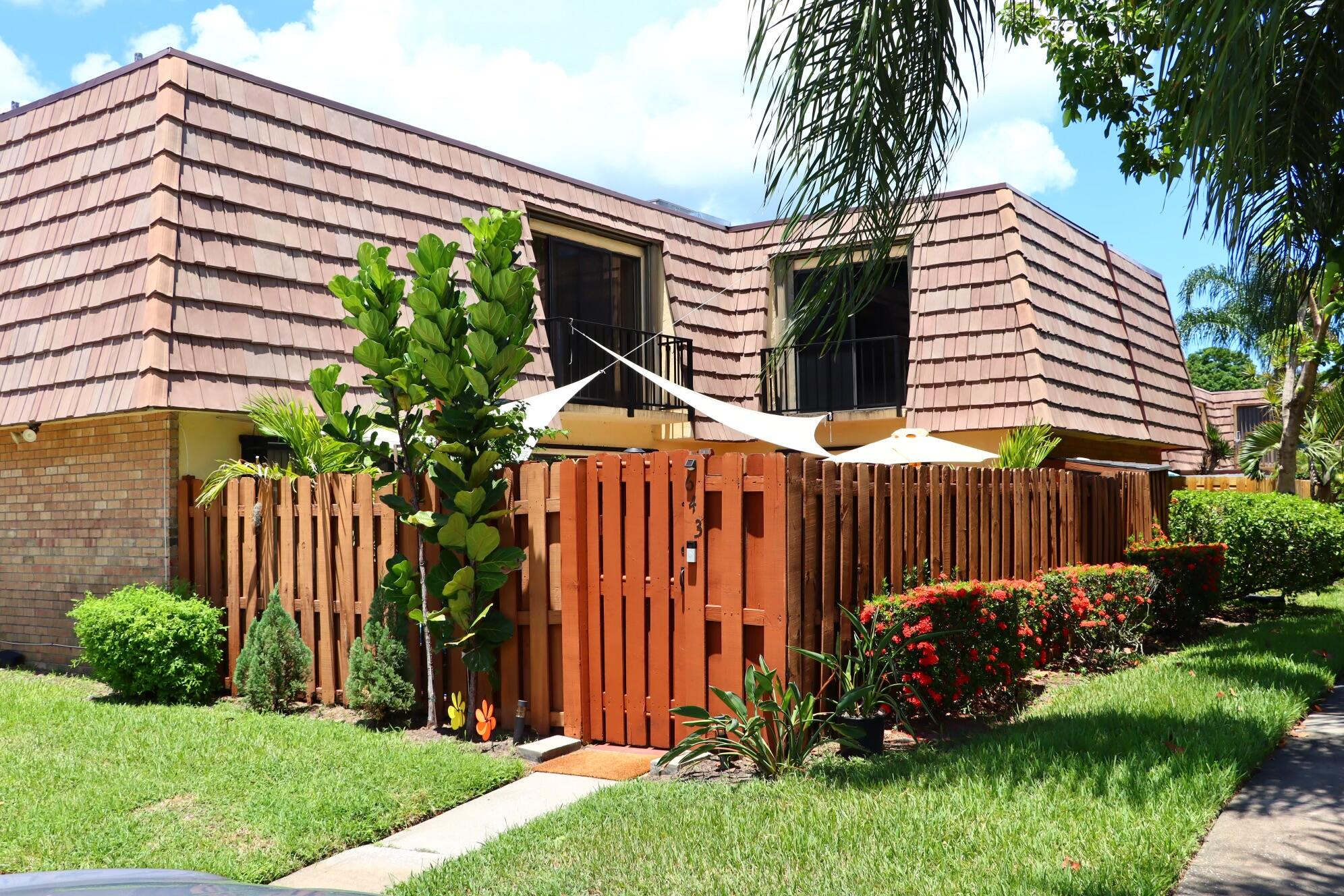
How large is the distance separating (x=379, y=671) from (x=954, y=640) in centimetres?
423

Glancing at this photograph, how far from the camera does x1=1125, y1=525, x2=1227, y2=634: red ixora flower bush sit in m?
12.6

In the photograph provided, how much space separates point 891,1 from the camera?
477 cm

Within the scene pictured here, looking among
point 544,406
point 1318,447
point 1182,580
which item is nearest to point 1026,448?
point 1182,580

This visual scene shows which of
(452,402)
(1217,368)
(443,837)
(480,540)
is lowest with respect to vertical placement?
(443,837)

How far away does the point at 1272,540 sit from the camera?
1516cm

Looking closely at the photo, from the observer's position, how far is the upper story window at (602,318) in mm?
16203

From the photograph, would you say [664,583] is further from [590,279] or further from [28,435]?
[590,279]

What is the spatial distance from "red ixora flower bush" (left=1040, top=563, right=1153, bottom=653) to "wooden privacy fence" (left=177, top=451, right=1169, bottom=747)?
79cm

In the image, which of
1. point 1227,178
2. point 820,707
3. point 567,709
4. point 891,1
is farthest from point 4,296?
point 1227,178

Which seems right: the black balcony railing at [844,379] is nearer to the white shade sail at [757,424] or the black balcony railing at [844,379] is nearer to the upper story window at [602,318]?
the upper story window at [602,318]

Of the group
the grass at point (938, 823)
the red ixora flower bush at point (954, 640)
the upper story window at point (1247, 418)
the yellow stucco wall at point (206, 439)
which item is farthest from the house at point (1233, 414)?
the yellow stucco wall at point (206, 439)

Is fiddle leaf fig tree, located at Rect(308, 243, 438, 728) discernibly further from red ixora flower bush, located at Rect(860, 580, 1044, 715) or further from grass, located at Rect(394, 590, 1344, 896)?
red ixora flower bush, located at Rect(860, 580, 1044, 715)

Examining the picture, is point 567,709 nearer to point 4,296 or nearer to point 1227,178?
point 1227,178

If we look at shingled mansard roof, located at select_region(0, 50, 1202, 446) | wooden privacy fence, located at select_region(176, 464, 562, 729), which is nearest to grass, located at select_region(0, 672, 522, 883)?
wooden privacy fence, located at select_region(176, 464, 562, 729)
